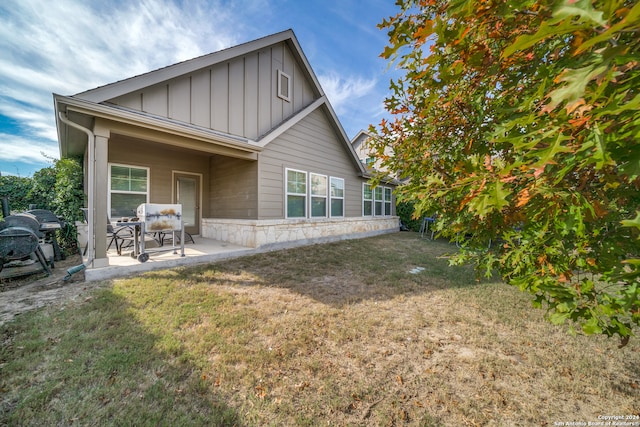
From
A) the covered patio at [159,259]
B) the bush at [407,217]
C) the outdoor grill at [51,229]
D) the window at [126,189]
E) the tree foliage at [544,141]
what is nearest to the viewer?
the tree foliage at [544,141]

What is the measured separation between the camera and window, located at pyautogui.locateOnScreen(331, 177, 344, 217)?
30.4ft

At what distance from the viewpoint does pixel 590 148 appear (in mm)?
876

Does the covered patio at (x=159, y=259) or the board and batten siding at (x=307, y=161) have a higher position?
the board and batten siding at (x=307, y=161)

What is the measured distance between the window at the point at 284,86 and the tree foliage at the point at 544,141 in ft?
22.0

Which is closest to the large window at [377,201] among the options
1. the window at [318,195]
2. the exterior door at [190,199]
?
the window at [318,195]

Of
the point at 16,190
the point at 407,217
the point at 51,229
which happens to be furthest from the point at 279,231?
the point at 16,190

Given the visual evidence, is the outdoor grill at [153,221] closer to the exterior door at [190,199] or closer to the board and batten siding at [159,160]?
the board and batten siding at [159,160]

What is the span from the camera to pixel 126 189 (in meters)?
7.04

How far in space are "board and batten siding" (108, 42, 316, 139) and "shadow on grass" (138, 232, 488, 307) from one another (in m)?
3.74

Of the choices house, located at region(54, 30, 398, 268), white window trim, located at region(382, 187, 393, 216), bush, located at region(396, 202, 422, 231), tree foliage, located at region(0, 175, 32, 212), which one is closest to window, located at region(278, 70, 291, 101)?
house, located at region(54, 30, 398, 268)

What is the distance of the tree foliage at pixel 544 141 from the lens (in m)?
0.75

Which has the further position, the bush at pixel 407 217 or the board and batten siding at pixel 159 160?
the bush at pixel 407 217

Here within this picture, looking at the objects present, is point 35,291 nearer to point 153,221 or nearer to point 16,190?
point 153,221

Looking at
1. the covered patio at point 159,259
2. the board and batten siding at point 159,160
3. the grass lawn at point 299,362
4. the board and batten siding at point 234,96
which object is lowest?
the grass lawn at point 299,362
